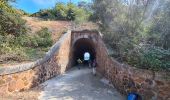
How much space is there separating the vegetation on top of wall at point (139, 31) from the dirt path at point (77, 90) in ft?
5.50

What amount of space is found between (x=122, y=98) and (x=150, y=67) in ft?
6.60

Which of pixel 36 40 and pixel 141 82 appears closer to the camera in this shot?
pixel 141 82

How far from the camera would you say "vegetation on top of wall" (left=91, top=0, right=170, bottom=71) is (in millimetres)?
10805

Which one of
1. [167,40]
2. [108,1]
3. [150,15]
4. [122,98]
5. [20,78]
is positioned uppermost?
[108,1]

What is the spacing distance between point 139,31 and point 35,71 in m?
5.99

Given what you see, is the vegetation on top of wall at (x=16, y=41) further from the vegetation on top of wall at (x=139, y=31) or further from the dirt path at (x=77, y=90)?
the vegetation on top of wall at (x=139, y=31)

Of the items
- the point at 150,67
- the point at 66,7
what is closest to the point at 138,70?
the point at 150,67

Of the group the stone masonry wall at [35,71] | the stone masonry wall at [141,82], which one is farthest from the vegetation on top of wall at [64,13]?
the stone masonry wall at [141,82]

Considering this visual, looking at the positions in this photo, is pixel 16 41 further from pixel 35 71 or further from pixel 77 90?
pixel 77 90

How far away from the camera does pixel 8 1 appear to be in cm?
1188

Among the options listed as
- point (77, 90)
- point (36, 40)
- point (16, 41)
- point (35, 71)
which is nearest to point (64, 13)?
point (36, 40)

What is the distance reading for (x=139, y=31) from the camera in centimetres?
1425

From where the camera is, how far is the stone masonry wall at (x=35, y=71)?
10.0 m

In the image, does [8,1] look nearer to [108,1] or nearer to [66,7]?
[108,1]
